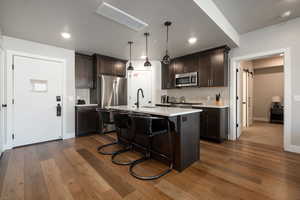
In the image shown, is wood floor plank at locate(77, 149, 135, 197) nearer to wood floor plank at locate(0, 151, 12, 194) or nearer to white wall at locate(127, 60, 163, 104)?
wood floor plank at locate(0, 151, 12, 194)

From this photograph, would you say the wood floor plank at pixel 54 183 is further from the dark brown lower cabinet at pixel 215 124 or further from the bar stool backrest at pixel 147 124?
the dark brown lower cabinet at pixel 215 124

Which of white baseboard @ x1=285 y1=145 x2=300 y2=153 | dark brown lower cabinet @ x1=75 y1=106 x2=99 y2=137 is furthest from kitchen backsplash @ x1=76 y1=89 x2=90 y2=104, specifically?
white baseboard @ x1=285 y1=145 x2=300 y2=153

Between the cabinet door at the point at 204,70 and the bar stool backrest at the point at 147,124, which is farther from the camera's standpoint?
the cabinet door at the point at 204,70

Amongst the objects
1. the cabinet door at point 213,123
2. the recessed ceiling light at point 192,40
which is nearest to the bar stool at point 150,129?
the cabinet door at point 213,123

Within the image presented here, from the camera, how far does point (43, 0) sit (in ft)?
6.12

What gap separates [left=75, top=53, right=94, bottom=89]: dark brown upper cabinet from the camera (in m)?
4.03

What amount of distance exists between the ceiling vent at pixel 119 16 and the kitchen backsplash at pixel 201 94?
2.76 meters

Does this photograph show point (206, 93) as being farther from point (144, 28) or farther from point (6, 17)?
point (6, 17)

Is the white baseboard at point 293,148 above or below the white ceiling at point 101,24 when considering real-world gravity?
below

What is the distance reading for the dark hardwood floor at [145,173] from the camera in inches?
62.7

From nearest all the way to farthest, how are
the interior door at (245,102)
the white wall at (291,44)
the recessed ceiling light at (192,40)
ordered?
the white wall at (291,44)
the recessed ceiling light at (192,40)
the interior door at (245,102)

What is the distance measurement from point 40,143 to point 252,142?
524cm

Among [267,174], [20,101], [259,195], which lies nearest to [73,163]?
[20,101]

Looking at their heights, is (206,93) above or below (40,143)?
above
